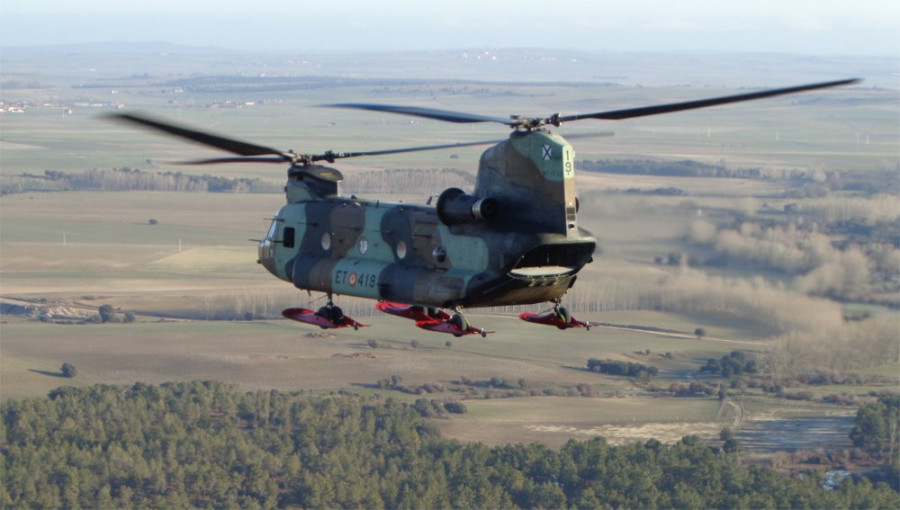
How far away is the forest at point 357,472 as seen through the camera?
110562 millimetres

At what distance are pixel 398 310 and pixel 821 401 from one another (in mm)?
97148

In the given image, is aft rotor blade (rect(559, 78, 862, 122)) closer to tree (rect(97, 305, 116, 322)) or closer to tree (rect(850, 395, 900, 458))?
tree (rect(850, 395, 900, 458))

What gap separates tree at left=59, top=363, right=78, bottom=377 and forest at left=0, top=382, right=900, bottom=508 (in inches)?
751

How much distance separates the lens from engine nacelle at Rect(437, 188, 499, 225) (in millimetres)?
39562

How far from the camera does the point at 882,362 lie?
142 metres

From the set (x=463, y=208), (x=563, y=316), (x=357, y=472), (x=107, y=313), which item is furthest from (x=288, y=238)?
(x=107, y=313)

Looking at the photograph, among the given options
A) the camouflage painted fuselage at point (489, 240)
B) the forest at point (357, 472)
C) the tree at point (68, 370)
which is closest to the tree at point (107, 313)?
the tree at point (68, 370)

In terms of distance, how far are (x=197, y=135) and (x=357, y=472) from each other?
258 ft

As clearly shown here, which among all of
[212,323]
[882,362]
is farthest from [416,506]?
[212,323]

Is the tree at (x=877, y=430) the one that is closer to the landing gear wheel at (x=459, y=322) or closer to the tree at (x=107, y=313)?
the tree at (x=107, y=313)

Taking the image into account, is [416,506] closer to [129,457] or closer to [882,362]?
[129,457]

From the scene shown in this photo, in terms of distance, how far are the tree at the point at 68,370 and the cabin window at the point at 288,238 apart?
103 metres

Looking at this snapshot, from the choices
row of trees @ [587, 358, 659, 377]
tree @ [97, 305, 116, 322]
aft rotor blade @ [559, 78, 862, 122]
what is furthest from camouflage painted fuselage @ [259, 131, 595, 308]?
tree @ [97, 305, 116, 322]

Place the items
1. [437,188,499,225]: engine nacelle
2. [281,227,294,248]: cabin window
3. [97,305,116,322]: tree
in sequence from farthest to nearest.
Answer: [97,305,116,322]: tree < [281,227,294,248]: cabin window < [437,188,499,225]: engine nacelle
